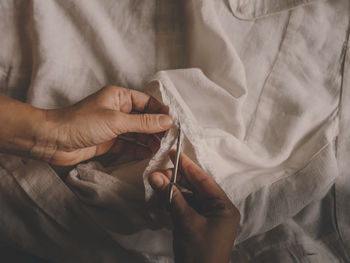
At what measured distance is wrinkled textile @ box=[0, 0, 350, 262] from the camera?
0.52 m

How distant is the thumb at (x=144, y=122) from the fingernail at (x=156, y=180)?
0.27 feet

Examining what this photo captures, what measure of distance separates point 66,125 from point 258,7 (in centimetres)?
43

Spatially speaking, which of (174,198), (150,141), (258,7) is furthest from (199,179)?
(258,7)

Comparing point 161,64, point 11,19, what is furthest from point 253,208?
point 11,19

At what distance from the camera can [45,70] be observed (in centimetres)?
57

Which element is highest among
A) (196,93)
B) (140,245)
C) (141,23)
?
(141,23)

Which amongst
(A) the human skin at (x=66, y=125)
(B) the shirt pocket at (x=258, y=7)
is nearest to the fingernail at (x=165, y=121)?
(A) the human skin at (x=66, y=125)

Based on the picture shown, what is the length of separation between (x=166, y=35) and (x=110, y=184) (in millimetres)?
319

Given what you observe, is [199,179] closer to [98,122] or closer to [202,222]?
[202,222]

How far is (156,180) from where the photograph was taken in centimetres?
47

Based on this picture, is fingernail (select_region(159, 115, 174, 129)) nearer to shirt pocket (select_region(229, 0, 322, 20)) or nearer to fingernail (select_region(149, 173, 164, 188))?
fingernail (select_region(149, 173, 164, 188))

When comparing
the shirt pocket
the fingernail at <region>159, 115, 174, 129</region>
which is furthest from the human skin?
the shirt pocket

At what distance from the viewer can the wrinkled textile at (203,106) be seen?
524 millimetres

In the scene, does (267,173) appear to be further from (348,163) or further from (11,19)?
(11,19)
